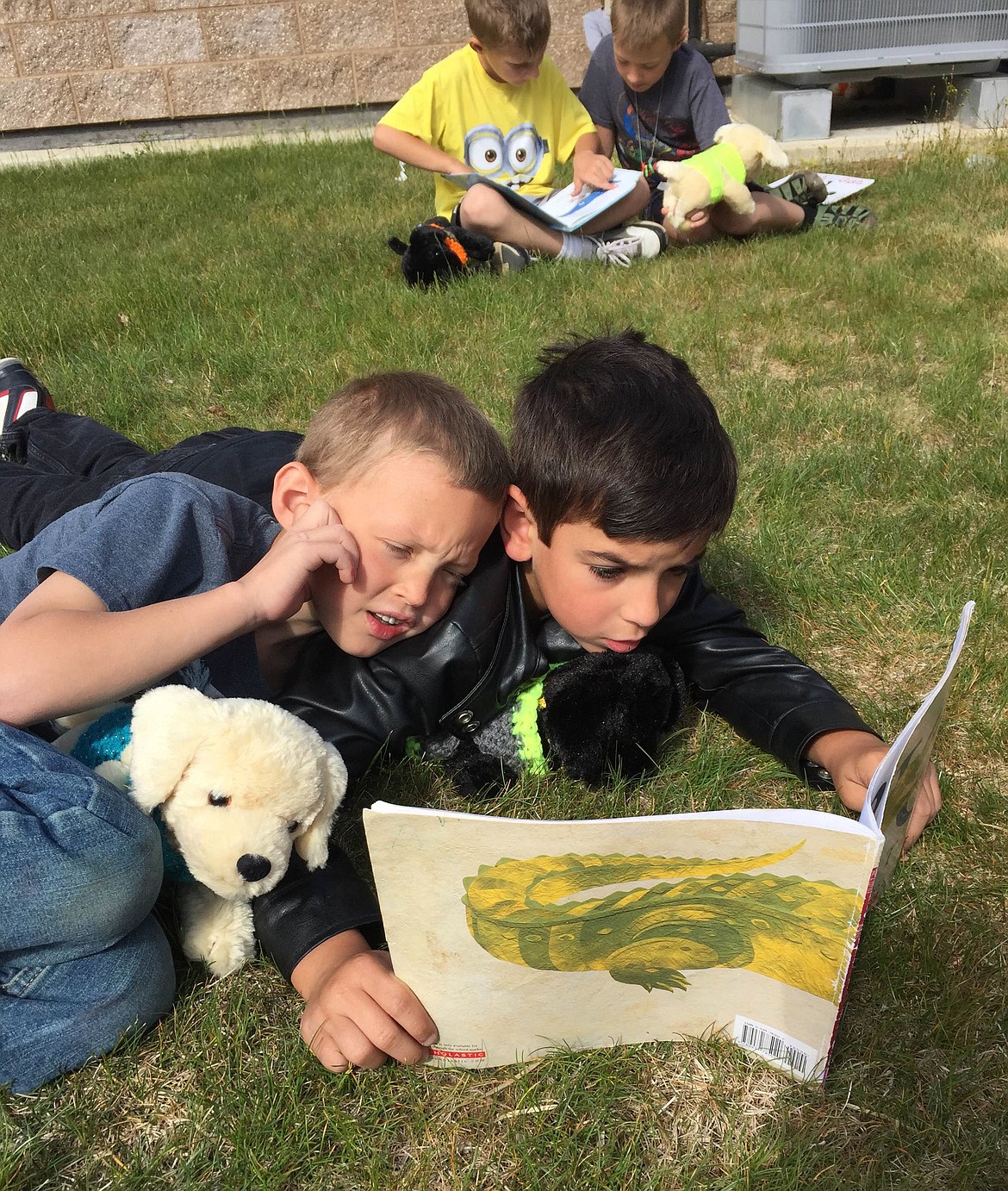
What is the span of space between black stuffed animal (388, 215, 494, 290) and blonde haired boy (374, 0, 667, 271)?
196 millimetres

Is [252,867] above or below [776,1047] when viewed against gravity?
above

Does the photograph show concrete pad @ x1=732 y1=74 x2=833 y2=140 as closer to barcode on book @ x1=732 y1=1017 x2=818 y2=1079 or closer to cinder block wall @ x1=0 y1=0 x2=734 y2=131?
cinder block wall @ x1=0 y1=0 x2=734 y2=131

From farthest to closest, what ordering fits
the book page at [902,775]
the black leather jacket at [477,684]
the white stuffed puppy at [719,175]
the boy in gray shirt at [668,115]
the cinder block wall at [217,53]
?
1. the cinder block wall at [217,53]
2. the boy in gray shirt at [668,115]
3. the white stuffed puppy at [719,175]
4. the black leather jacket at [477,684]
5. the book page at [902,775]

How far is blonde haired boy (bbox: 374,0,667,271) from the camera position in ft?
15.2

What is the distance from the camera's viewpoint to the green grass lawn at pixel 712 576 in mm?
1266

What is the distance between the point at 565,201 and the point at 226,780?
4033 mm

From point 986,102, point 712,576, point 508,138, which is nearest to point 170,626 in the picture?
point 712,576

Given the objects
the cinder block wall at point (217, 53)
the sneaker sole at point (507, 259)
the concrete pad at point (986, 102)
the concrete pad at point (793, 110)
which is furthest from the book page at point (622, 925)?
the cinder block wall at point (217, 53)

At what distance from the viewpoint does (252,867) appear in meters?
1.37

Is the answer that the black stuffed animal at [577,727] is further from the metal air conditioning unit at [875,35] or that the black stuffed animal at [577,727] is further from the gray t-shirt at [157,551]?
the metal air conditioning unit at [875,35]

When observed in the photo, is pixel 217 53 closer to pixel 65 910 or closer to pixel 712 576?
pixel 712 576

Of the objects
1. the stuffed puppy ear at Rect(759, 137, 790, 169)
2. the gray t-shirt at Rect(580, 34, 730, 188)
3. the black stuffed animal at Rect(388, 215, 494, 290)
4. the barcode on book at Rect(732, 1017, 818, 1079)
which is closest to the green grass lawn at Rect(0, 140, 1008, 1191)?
the barcode on book at Rect(732, 1017, 818, 1079)

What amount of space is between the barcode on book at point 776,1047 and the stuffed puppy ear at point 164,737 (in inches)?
30.6

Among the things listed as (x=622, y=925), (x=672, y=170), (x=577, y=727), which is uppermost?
(x=672, y=170)
